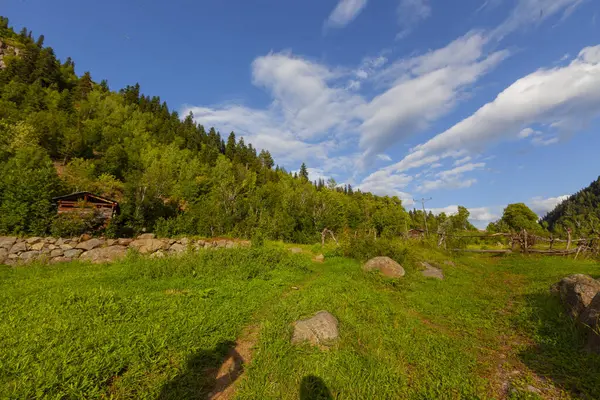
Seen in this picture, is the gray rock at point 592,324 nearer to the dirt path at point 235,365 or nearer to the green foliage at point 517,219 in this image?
the dirt path at point 235,365

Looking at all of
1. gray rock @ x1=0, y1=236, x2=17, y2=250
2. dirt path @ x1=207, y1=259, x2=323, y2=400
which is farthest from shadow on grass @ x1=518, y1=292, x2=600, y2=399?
gray rock @ x1=0, y1=236, x2=17, y2=250

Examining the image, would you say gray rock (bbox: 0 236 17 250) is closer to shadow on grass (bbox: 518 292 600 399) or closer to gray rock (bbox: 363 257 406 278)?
gray rock (bbox: 363 257 406 278)

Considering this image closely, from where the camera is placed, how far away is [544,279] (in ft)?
37.7

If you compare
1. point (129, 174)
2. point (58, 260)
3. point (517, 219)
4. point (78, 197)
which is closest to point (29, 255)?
point (58, 260)

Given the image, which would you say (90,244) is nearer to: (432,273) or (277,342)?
(277,342)

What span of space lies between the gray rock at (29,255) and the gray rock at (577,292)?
77.2 ft

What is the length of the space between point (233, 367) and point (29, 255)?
16983mm

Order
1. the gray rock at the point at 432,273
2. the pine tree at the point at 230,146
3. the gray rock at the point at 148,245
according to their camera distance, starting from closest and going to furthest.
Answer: the gray rock at the point at 432,273
the gray rock at the point at 148,245
the pine tree at the point at 230,146

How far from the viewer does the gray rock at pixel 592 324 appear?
16.7ft

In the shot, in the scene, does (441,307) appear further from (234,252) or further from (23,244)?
(23,244)

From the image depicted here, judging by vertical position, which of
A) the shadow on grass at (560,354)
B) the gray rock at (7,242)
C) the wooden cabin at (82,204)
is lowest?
the shadow on grass at (560,354)

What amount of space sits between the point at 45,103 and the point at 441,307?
83.9 metres

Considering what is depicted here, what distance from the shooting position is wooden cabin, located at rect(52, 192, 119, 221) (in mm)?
19109

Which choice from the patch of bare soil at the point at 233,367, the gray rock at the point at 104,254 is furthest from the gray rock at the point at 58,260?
the patch of bare soil at the point at 233,367
